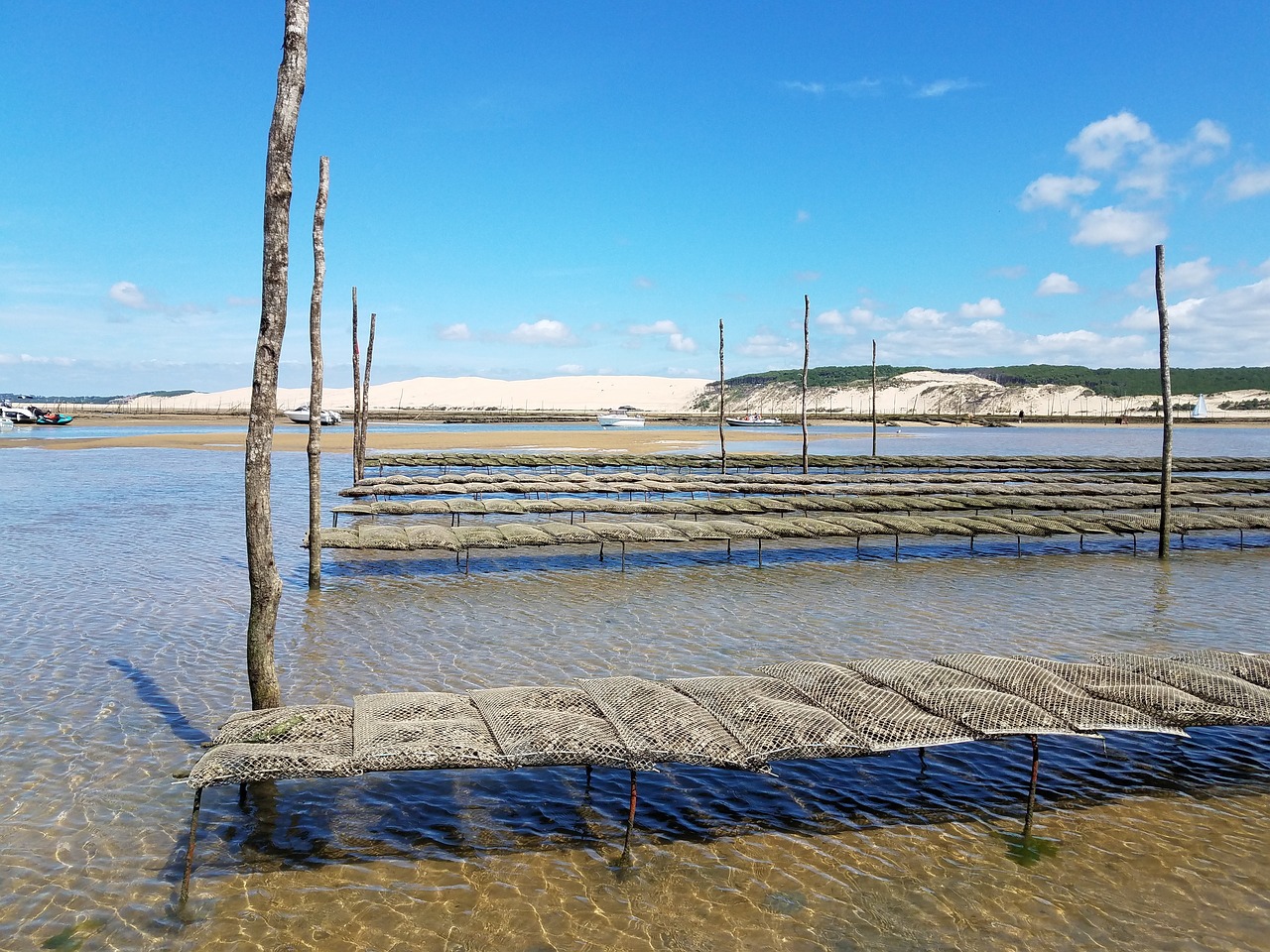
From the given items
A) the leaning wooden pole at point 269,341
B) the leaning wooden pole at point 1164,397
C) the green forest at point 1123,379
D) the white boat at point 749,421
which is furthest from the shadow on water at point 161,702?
the green forest at point 1123,379

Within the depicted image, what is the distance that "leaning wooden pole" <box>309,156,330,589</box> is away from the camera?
14.9 meters

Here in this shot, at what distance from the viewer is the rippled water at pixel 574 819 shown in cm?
628

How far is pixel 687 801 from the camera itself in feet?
27.0

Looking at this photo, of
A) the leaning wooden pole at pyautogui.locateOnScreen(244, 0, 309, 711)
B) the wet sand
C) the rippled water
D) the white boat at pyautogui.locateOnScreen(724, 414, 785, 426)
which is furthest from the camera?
the white boat at pyautogui.locateOnScreen(724, 414, 785, 426)

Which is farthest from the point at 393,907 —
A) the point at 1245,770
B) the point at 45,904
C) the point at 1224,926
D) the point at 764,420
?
the point at 764,420

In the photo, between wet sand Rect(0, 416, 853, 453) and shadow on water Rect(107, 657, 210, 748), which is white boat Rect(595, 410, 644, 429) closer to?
wet sand Rect(0, 416, 853, 453)

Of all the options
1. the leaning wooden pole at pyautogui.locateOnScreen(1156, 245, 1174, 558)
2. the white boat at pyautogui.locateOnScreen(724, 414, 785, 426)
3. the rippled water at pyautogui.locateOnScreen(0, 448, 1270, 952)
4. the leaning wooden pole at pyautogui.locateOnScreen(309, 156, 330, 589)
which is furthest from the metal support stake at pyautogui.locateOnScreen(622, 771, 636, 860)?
the white boat at pyautogui.locateOnScreen(724, 414, 785, 426)

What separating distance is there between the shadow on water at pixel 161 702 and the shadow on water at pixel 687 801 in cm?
148

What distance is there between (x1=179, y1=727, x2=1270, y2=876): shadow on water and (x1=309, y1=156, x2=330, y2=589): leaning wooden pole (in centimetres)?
762

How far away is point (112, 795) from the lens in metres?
7.91

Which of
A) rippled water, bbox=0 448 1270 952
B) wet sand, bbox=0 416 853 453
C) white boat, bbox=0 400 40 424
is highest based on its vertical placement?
white boat, bbox=0 400 40 424

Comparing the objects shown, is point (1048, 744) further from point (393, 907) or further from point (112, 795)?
point (112, 795)

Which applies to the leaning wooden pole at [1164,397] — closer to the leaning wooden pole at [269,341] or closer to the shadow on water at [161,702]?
the leaning wooden pole at [269,341]

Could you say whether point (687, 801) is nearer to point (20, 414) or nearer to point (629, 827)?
point (629, 827)
